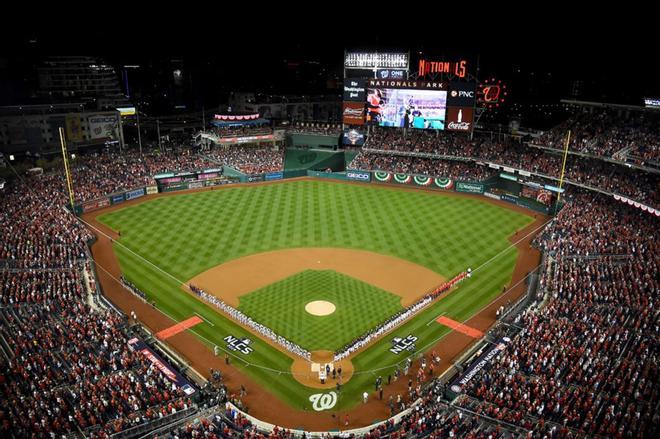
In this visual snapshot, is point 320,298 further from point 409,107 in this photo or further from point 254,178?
point 409,107

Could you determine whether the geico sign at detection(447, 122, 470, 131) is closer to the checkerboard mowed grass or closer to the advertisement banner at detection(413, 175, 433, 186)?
the advertisement banner at detection(413, 175, 433, 186)

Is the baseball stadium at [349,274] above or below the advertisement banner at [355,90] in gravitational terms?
below

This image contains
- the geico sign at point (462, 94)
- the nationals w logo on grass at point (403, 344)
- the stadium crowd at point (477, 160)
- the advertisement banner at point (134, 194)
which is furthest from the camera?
the geico sign at point (462, 94)

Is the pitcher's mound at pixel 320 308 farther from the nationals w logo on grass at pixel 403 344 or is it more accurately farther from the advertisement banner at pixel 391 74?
the advertisement banner at pixel 391 74

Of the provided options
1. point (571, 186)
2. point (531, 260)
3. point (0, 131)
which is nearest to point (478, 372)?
point (531, 260)

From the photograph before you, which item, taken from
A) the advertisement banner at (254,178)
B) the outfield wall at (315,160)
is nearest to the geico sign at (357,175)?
the outfield wall at (315,160)

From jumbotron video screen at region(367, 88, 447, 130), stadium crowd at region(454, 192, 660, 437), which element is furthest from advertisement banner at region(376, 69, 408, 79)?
stadium crowd at region(454, 192, 660, 437)

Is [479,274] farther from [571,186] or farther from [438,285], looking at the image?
[571,186]
